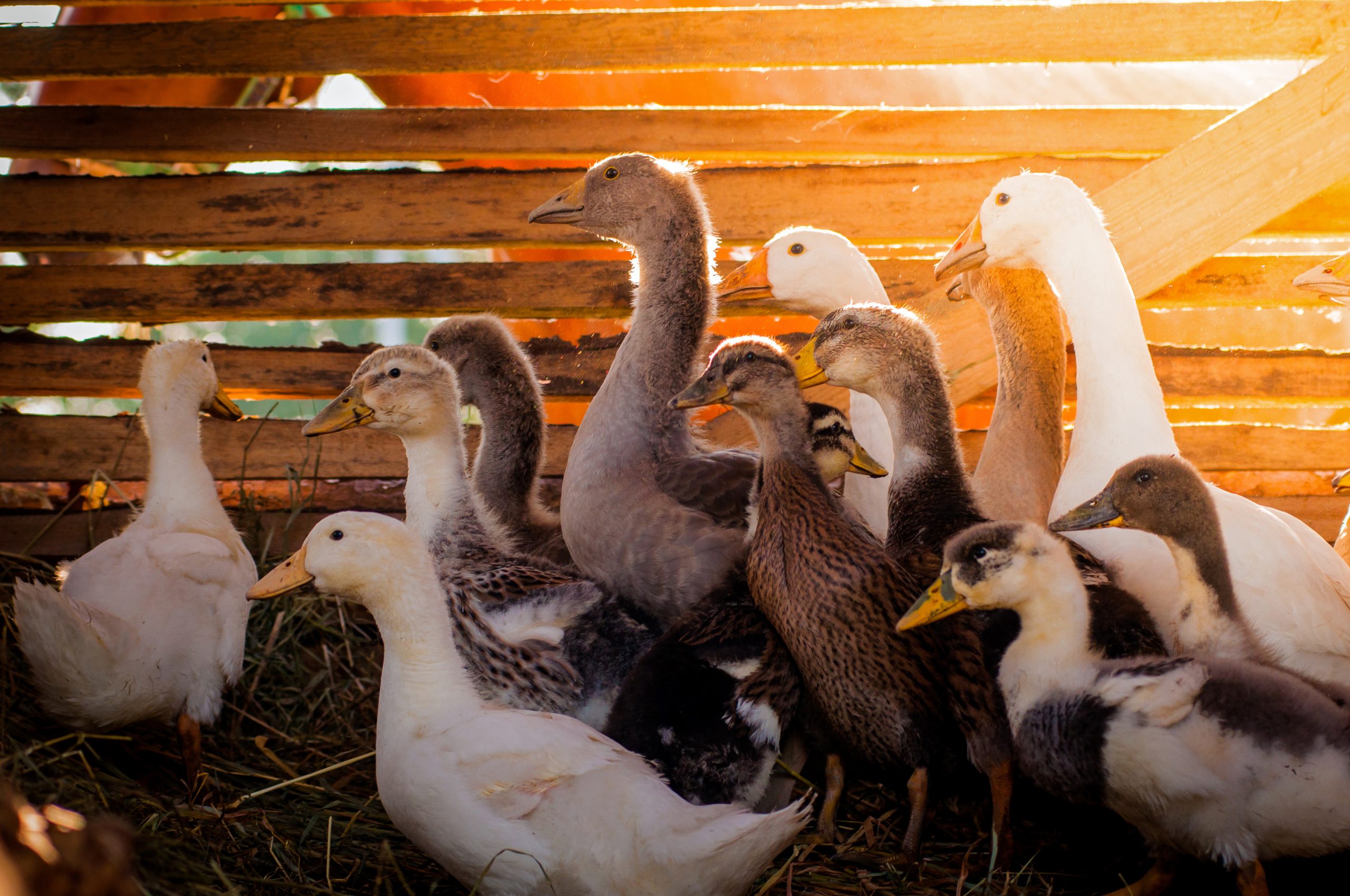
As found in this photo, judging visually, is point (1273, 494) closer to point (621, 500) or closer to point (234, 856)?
point (621, 500)

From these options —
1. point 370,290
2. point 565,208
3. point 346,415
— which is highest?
point 565,208

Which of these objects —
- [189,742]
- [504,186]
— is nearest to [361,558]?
[189,742]

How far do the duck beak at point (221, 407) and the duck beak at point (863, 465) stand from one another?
229 centimetres

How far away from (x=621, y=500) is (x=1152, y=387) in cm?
173

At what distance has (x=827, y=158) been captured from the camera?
15.1 ft

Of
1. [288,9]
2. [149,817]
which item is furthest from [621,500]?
[288,9]

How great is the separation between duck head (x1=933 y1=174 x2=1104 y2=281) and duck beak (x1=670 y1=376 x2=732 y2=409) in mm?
1093

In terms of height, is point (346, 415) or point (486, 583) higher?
point (346, 415)

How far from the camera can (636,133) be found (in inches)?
180

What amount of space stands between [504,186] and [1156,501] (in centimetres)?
296

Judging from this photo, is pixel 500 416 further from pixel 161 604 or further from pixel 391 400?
pixel 161 604

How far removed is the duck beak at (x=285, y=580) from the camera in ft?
8.88

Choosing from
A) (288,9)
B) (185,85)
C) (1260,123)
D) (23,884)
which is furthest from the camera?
(185,85)

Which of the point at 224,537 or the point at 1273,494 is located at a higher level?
the point at 224,537
